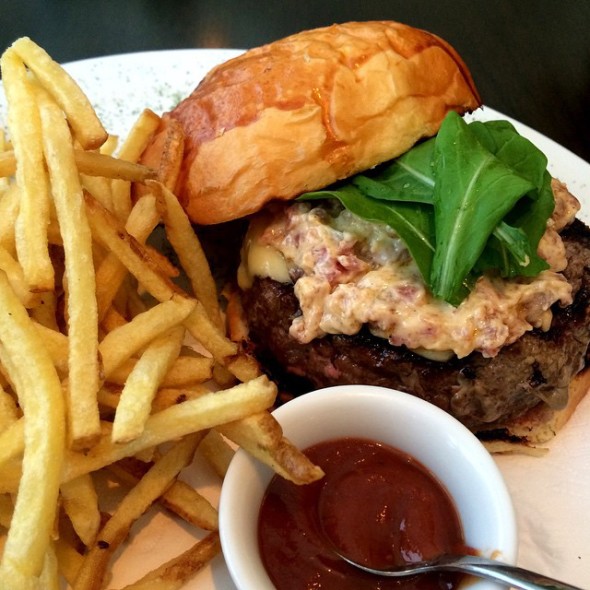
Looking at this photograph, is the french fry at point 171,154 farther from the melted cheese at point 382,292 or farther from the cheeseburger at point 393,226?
the melted cheese at point 382,292

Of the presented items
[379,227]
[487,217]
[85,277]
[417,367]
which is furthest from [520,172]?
[85,277]

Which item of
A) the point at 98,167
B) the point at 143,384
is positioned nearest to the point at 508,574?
the point at 143,384

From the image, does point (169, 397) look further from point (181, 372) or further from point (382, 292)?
point (382, 292)

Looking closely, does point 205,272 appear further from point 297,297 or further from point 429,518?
point 429,518

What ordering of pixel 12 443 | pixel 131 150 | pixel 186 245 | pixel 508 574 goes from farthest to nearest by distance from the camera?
pixel 131 150, pixel 186 245, pixel 12 443, pixel 508 574

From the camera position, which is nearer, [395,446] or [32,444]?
[32,444]

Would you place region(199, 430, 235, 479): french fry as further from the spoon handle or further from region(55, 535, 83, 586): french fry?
the spoon handle

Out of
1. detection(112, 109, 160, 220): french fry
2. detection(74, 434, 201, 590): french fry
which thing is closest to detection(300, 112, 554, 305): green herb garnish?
detection(112, 109, 160, 220): french fry
